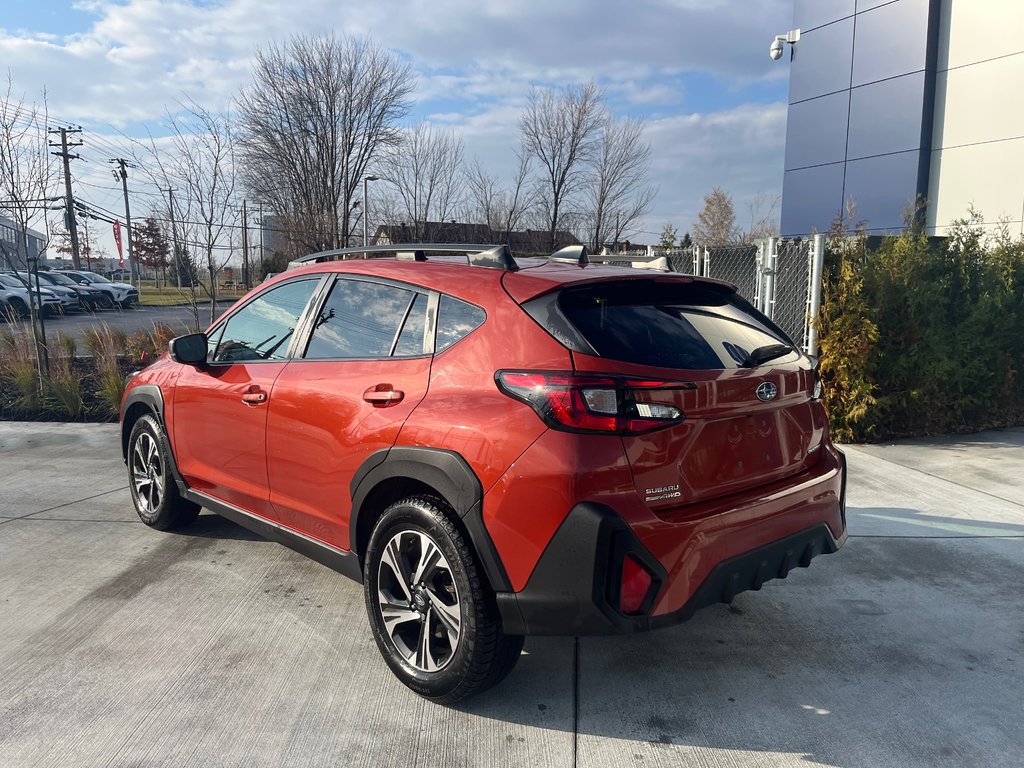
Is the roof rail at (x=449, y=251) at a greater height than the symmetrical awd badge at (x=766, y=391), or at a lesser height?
greater

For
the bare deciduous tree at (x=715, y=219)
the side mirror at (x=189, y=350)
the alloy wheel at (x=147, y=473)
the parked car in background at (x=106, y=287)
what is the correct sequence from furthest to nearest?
the bare deciduous tree at (x=715, y=219) < the parked car in background at (x=106, y=287) < the alloy wheel at (x=147, y=473) < the side mirror at (x=189, y=350)

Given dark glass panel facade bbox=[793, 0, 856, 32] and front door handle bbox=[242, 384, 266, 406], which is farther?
dark glass panel facade bbox=[793, 0, 856, 32]

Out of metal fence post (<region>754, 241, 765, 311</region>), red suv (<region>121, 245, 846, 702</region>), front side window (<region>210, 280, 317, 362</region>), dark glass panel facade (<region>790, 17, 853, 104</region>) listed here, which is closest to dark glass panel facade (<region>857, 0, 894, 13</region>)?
dark glass panel facade (<region>790, 17, 853, 104</region>)

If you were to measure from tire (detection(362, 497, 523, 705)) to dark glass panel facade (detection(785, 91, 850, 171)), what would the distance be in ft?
59.5

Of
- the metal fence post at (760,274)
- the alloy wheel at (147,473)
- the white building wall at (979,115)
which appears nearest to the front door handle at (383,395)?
the alloy wheel at (147,473)

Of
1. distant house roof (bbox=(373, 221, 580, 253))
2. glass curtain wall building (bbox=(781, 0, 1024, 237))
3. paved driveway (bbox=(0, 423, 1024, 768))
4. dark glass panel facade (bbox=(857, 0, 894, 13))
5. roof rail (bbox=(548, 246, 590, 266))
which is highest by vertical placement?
dark glass panel facade (bbox=(857, 0, 894, 13))

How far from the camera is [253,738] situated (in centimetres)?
260

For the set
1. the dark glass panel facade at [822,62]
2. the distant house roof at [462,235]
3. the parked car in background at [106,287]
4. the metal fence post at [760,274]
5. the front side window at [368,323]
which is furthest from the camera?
the parked car in background at [106,287]

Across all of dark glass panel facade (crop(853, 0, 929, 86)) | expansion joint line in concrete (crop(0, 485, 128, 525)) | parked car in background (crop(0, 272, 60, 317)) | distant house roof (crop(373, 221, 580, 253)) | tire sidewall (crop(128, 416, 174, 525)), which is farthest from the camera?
distant house roof (crop(373, 221, 580, 253))

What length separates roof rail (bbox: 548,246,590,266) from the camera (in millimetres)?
3226

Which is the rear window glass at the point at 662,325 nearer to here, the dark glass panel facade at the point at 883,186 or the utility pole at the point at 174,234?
the utility pole at the point at 174,234

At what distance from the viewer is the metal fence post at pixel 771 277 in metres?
7.69

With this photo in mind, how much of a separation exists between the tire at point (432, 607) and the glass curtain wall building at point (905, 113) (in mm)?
11940

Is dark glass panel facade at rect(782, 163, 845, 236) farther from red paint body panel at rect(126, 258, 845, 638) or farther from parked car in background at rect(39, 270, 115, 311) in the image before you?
parked car in background at rect(39, 270, 115, 311)
